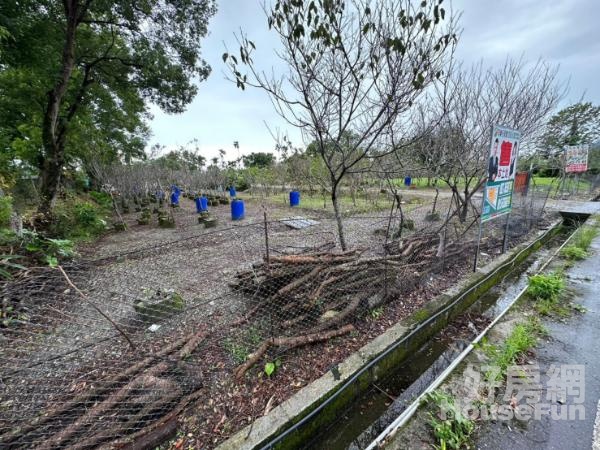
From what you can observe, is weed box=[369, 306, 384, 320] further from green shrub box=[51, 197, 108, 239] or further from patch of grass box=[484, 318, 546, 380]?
green shrub box=[51, 197, 108, 239]

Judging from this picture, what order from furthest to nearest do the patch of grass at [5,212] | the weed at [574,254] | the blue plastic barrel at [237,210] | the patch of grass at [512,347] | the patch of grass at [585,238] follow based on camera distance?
the blue plastic barrel at [237,210], the patch of grass at [585,238], the patch of grass at [5,212], the weed at [574,254], the patch of grass at [512,347]

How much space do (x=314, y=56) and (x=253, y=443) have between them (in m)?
3.87

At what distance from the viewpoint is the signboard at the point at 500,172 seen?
340cm

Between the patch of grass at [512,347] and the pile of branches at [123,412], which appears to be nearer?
the pile of branches at [123,412]

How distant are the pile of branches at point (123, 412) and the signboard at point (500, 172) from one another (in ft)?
14.1

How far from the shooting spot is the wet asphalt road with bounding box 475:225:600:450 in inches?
59.5

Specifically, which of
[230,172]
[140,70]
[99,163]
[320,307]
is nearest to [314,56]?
[320,307]

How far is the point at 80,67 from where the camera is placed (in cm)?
843

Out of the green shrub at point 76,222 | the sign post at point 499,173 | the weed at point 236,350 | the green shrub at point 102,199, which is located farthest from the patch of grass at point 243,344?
the green shrub at point 102,199

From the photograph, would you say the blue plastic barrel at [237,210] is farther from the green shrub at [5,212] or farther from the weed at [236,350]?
the weed at [236,350]

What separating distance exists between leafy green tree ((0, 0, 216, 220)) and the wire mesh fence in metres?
5.77

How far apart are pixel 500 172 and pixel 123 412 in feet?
17.4

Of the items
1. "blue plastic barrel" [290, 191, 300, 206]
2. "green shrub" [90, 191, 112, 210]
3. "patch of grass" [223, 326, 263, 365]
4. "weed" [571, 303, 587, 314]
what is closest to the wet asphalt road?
"weed" [571, 303, 587, 314]

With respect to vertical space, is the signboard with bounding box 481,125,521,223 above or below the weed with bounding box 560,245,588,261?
above
